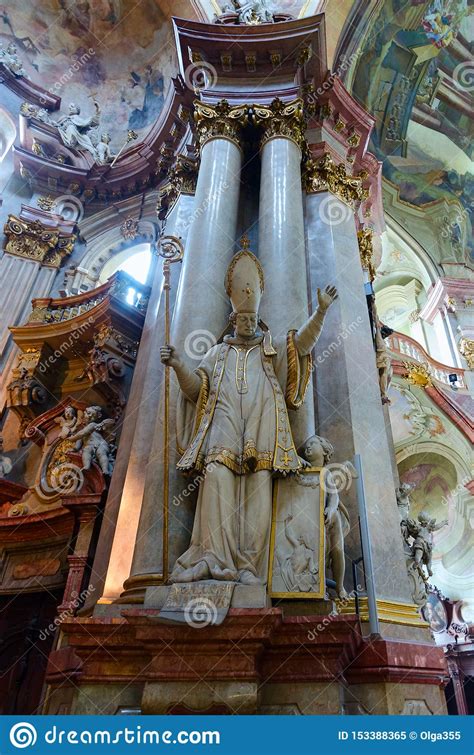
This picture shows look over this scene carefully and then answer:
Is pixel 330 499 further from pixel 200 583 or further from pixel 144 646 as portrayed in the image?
pixel 144 646

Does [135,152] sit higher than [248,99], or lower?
higher

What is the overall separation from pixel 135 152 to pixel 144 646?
1202 cm

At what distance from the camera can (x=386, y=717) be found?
2.53 metres

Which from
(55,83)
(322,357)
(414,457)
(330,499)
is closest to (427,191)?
(414,457)

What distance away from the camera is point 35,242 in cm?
1147

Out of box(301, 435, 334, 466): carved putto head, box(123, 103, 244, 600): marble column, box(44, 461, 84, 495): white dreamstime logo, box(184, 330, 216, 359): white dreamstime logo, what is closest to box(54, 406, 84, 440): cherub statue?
box(44, 461, 84, 495): white dreamstime logo

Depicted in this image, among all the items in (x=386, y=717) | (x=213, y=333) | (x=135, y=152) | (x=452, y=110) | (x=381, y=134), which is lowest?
(x=386, y=717)

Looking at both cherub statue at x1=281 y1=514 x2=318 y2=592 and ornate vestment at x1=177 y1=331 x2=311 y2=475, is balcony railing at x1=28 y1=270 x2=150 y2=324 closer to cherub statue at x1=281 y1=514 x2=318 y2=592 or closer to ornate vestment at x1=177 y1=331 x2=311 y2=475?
ornate vestment at x1=177 y1=331 x2=311 y2=475

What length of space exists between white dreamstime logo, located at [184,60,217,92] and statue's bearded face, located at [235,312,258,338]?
15.3 ft

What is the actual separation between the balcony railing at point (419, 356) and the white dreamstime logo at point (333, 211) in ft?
22.4
